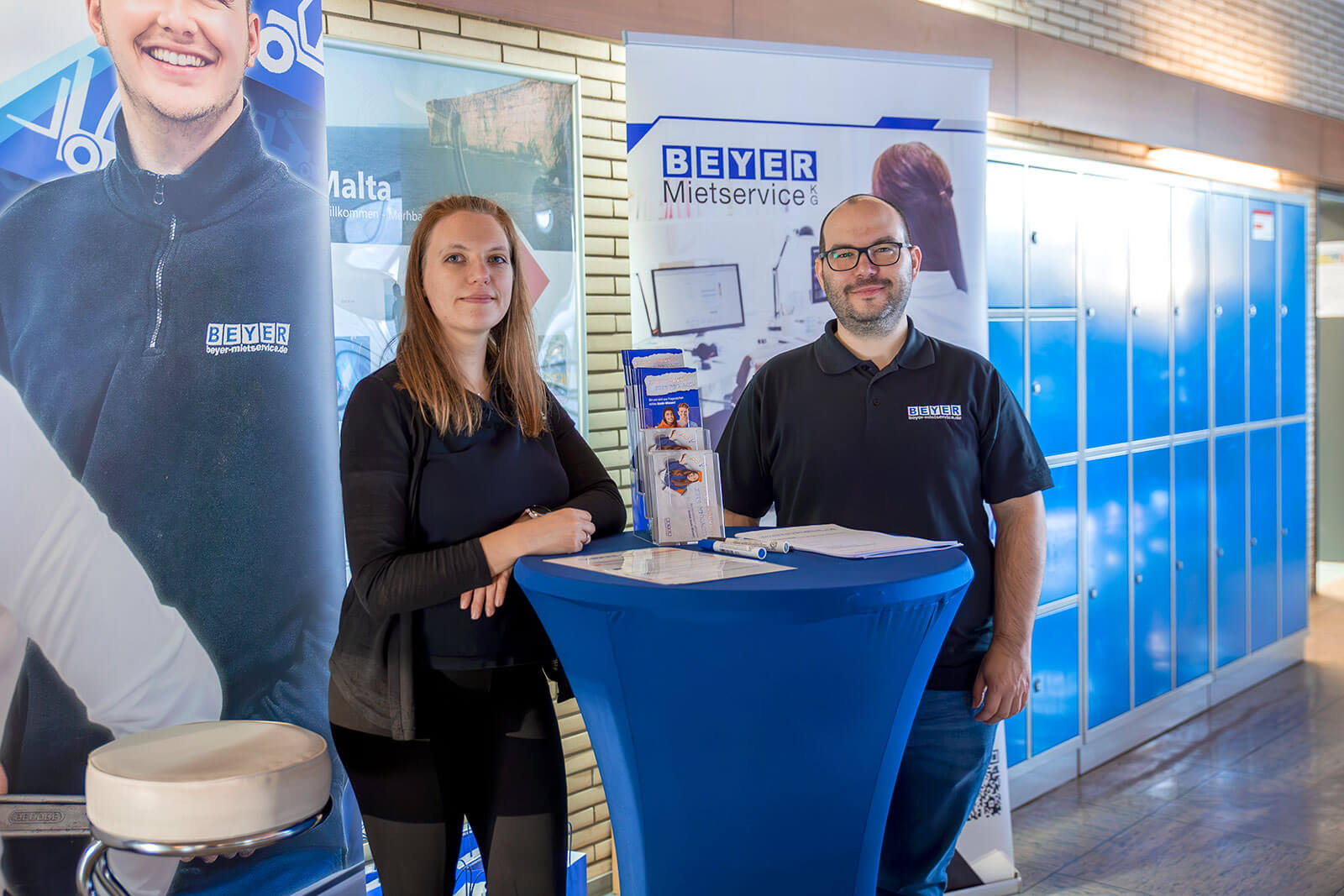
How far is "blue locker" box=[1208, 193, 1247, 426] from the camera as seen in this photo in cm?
623

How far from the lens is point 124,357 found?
8.09ft

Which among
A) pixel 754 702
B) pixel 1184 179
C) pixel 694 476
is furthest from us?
pixel 1184 179

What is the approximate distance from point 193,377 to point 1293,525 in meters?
6.83

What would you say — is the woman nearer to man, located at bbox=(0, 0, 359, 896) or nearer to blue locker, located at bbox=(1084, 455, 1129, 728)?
man, located at bbox=(0, 0, 359, 896)

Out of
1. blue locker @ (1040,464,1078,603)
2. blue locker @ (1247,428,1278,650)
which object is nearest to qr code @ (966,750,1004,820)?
blue locker @ (1040,464,1078,603)

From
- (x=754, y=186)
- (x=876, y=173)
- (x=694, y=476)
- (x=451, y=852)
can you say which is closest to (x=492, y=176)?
(x=754, y=186)

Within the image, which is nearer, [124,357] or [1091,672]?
[124,357]

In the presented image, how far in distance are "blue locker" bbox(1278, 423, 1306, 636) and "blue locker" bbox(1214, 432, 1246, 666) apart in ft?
2.08

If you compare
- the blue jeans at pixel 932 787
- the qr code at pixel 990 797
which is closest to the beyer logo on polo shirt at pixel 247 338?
the blue jeans at pixel 932 787

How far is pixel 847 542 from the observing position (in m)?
2.00

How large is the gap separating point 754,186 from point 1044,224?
2.03m

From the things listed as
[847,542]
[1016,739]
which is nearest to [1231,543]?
[1016,739]

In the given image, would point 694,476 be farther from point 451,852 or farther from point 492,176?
point 492,176

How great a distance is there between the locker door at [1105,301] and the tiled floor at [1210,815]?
157 centimetres
